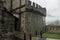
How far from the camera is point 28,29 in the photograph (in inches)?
258

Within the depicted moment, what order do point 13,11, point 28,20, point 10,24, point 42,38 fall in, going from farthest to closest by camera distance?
point 28,20 < point 13,11 < point 10,24 < point 42,38

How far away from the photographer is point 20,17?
6.48 metres

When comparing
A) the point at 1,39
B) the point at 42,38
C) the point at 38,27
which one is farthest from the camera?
the point at 38,27

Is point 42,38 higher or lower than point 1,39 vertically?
higher

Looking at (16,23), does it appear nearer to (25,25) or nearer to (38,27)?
(25,25)

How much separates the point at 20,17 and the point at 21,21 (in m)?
0.21

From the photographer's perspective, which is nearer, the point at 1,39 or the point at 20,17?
the point at 1,39

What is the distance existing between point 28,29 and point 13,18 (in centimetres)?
94

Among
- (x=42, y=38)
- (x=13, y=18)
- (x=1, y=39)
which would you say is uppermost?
(x=13, y=18)

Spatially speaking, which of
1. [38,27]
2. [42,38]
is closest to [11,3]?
[38,27]

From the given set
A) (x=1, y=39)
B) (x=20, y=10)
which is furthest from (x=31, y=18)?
(x=1, y=39)

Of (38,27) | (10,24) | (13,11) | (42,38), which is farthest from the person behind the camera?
(38,27)

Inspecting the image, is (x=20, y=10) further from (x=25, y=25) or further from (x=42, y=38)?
(x=42, y=38)

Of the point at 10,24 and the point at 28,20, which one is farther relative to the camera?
the point at 28,20
